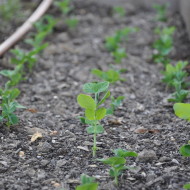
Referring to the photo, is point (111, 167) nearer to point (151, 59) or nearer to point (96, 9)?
point (151, 59)

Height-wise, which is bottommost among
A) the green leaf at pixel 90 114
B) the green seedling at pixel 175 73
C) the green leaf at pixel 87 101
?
the green leaf at pixel 90 114

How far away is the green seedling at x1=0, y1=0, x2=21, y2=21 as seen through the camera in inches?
168

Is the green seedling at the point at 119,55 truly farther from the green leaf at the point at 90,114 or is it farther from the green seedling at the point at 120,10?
the green leaf at the point at 90,114

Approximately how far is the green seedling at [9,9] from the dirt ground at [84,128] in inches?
23.4

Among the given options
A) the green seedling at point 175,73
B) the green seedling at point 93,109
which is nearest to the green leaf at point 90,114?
the green seedling at point 93,109

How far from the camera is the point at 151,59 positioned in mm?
3521

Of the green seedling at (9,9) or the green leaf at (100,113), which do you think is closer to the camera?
the green leaf at (100,113)

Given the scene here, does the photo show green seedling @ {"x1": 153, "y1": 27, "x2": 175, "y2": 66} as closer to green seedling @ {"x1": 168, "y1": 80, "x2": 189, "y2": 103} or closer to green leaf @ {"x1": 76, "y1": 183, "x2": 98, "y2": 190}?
green seedling @ {"x1": 168, "y1": 80, "x2": 189, "y2": 103}

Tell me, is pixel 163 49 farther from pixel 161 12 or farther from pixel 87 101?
pixel 87 101

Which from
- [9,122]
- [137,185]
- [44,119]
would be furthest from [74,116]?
[137,185]

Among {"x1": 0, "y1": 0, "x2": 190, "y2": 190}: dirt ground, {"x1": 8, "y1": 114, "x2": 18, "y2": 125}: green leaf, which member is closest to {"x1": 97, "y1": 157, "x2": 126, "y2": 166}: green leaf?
{"x1": 0, "y1": 0, "x2": 190, "y2": 190}: dirt ground

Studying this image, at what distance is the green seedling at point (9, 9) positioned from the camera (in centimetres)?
426

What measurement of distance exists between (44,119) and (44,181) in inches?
26.1

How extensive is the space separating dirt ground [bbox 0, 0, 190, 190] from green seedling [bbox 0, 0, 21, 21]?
59cm
